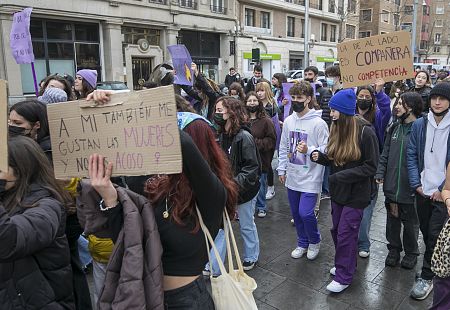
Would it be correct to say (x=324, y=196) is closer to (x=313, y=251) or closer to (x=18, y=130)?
(x=313, y=251)

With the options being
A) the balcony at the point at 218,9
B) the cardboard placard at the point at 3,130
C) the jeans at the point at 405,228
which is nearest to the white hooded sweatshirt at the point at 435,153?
the jeans at the point at 405,228

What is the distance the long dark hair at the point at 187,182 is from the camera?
66.7 inches

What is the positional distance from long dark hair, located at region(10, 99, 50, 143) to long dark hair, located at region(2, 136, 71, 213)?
2.84 feet

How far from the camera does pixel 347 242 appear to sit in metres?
3.54

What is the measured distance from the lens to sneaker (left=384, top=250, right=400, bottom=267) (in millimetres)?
3994

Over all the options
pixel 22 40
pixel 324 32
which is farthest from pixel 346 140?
pixel 324 32

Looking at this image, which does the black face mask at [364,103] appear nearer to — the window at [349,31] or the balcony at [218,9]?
the balcony at [218,9]

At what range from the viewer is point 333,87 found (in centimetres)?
667

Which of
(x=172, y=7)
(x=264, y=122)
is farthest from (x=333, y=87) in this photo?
(x=172, y=7)

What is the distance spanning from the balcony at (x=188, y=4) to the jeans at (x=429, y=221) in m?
23.1

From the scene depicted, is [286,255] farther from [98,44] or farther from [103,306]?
[98,44]

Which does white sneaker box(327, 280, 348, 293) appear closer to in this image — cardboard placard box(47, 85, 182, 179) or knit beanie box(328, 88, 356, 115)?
knit beanie box(328, 88, 356, 115)

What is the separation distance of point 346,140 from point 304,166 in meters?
0.66

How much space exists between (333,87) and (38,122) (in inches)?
198
